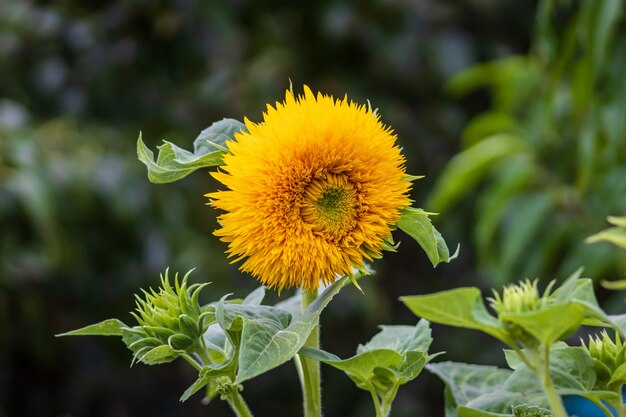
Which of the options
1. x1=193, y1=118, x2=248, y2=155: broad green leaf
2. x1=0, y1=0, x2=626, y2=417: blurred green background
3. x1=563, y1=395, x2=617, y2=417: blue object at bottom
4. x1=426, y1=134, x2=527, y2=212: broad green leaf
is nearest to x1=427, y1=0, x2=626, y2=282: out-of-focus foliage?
x1=426, y1=134, x2=527, y2=212: broad green leaf

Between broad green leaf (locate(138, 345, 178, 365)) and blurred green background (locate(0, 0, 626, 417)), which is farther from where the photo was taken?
blurred green background (locate(0, 0, 626, 417))

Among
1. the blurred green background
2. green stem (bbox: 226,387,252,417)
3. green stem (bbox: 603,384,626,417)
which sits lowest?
the blurred green background

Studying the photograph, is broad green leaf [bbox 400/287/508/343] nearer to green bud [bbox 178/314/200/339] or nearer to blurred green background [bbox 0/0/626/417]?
green bud [bbox 178/314/200/339]

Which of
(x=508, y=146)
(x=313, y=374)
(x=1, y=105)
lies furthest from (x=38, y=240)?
(x=313, y=374)

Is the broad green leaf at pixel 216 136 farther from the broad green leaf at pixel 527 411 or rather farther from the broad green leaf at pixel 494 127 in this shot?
the broad green leaf at pixel 494 127

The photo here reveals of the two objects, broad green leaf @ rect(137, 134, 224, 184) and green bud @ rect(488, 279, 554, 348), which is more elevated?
broad green leaf @ rect(137, 134, 224, 184)

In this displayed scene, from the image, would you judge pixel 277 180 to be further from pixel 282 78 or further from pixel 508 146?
pixel 282 78
